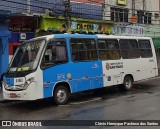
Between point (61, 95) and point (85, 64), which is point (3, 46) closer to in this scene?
point (85, 64)

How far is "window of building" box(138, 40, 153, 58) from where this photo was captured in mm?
17844

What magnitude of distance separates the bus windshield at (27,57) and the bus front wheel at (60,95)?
4.69ft

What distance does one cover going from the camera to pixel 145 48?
18188mm

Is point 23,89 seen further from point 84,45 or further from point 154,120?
point 154,120

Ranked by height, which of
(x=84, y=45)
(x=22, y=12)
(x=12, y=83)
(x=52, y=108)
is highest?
(x=22, y=12)

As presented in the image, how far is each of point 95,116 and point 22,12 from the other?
11.9 meters

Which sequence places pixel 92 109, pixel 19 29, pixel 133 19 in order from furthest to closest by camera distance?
1. pixel 133 19
2. pixel 19 29
3. pixel 92 109

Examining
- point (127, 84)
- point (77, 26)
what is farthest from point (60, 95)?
point (77, 26)

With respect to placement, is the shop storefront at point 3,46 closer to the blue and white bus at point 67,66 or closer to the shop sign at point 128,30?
the blue and white bus at point 67,66

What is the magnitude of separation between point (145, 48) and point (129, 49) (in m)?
1.53

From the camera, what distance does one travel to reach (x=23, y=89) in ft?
39.7

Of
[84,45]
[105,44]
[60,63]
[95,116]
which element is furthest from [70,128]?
[105,44]

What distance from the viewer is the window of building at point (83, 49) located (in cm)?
1386

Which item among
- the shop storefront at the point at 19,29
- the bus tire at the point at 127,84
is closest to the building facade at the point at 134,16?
the shop storefront at the point at 19,29
